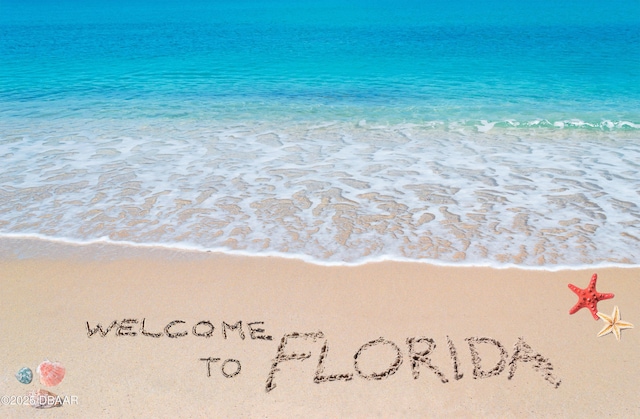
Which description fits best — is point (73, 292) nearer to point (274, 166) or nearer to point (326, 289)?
point (326, 289)

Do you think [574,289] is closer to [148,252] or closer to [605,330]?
[605,330]

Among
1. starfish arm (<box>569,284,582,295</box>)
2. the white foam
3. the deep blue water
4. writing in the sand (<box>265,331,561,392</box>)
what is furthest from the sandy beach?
the deep blue water

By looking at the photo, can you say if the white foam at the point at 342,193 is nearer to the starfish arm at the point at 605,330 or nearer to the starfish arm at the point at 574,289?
the starfish arm at the point at 574,289

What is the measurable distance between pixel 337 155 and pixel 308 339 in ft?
18.8

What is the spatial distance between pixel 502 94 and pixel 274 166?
9.90 m

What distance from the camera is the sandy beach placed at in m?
3.61

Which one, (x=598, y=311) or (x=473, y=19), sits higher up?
(x=473, y=19)

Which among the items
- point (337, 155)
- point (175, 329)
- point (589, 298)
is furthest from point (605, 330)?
point (337, 155)

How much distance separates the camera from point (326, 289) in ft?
Answer: 16.2

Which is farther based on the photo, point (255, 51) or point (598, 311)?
point (255, 51)

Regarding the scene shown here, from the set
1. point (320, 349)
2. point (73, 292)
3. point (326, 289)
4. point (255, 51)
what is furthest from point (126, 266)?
point (255, 51)

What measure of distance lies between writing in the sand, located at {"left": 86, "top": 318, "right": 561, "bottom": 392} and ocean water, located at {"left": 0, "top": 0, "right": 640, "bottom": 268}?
139 cm

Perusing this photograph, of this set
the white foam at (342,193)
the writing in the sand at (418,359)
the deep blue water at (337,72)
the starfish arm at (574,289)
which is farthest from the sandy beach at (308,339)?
the deep blue water at (337,72)

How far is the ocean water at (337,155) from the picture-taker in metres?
6.05
